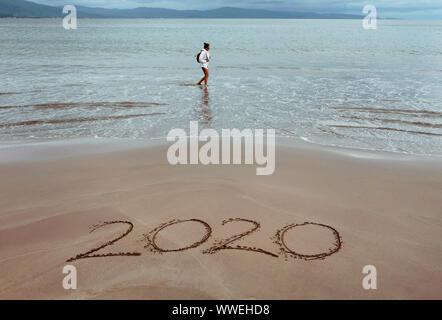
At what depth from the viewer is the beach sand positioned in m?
2.83

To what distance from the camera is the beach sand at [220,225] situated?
283cm

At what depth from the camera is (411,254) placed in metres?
3.23

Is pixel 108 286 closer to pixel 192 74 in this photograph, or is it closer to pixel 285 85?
pixel 285 85

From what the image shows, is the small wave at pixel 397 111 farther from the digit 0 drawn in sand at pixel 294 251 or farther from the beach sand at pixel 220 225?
the digit 0 drawn in sand at pixel 294 251

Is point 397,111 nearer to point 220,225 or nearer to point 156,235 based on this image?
point 220,225

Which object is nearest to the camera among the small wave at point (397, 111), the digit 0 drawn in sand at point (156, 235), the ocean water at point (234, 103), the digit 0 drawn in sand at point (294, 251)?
the digit 0 drawn in sand at point (294, 251)

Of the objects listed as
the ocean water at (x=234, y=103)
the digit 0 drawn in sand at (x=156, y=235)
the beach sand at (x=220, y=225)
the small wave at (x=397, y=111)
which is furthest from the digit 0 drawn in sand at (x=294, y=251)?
the small wave at (x=397, y=111)

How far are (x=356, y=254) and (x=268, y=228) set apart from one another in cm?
98

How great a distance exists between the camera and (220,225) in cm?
372

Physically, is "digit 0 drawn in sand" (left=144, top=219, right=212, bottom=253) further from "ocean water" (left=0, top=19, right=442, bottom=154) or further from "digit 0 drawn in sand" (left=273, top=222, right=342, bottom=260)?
"ocean water" (left=0, top=19, right=442, bottom=154)

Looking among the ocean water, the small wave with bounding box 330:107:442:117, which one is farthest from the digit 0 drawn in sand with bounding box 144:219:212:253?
the small wave with bounding box 330:107:442:117

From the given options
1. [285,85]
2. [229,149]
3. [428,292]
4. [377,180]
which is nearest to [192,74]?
[285,85]

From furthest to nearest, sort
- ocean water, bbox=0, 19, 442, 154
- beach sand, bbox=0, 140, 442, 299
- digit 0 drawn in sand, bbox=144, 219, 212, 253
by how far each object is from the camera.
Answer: ocean water, bbox=0, 19, 442, 154, digit 0 drawn in sand, bbox=144, 219, 212, 253, beach sand, bbox=0, 140, 442, 299
